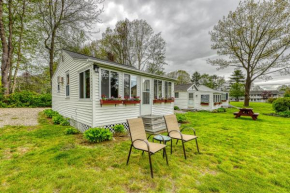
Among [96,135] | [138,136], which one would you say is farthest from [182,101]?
[138,136]

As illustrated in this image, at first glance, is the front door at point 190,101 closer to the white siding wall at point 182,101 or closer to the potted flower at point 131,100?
the white siding wall at point 182,101

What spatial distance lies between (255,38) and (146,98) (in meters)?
19.6

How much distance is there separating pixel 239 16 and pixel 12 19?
26988 mm

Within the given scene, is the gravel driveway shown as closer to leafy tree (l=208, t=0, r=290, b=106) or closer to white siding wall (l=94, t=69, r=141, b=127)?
white siding wall (l=94, t=69, r=141, b=127)

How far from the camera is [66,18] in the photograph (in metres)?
12.8

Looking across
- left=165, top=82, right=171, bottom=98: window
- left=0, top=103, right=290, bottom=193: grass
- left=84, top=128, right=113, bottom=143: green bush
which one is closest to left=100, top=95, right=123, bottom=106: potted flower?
left=84, top=128, right=113, bottom=143: green bush

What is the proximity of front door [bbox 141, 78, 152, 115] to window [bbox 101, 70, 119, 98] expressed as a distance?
1844 millimetres

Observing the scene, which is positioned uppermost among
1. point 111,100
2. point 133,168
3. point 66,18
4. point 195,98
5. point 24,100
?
point 66,18

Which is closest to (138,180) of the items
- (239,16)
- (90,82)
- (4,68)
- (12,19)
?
(90,82)

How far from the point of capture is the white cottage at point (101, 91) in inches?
203

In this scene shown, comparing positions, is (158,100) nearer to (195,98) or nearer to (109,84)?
(109,84)

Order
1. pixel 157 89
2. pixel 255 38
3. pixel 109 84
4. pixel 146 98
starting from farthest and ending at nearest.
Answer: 1. pixel 255 38
2. pixel 157 89
3. pixel 146 98
4. pixel 109 84

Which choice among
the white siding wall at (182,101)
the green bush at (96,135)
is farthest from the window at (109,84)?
the white siding wall at (182,101)

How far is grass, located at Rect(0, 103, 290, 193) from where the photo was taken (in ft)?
7.70
